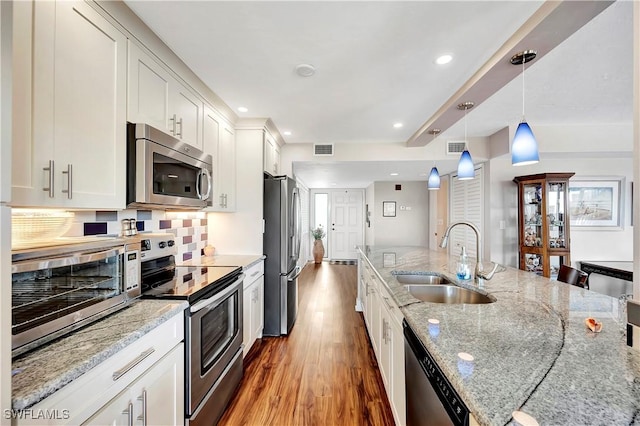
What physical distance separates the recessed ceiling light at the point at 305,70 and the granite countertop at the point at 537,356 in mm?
1638

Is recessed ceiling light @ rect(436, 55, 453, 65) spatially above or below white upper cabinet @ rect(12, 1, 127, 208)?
above

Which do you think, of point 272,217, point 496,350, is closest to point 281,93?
point 272,217

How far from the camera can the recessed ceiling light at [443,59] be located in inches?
71.6

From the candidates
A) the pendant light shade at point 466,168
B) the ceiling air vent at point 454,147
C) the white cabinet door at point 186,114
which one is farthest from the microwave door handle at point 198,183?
the ceiling air vent at point 454,147

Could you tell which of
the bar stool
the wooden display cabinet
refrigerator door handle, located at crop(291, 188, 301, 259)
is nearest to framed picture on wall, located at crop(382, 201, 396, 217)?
the wooden display cabinet

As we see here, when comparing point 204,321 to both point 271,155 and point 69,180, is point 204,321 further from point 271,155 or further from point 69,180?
point 271,155

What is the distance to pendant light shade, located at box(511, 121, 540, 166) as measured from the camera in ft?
5.59

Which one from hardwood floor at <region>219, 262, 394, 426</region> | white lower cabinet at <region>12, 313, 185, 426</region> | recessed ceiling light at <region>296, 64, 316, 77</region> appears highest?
recessed ceiling light at <region>296, 64, 316, 77</region>

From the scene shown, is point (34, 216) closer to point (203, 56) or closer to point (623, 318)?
point (203, 56)

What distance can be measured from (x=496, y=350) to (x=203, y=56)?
2250 mm

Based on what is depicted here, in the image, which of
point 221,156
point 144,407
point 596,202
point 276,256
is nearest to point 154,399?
point 144,407

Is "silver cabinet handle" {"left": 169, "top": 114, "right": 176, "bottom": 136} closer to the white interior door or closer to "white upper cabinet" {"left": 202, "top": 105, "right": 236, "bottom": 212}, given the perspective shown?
"white upper cabinet" {"left": 202, "top": 105, "right": 236, "bottom": 212}

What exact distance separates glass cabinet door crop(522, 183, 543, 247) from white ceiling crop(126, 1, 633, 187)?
3.19 feet

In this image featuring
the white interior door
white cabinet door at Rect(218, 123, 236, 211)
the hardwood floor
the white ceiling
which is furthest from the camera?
the white interior door
